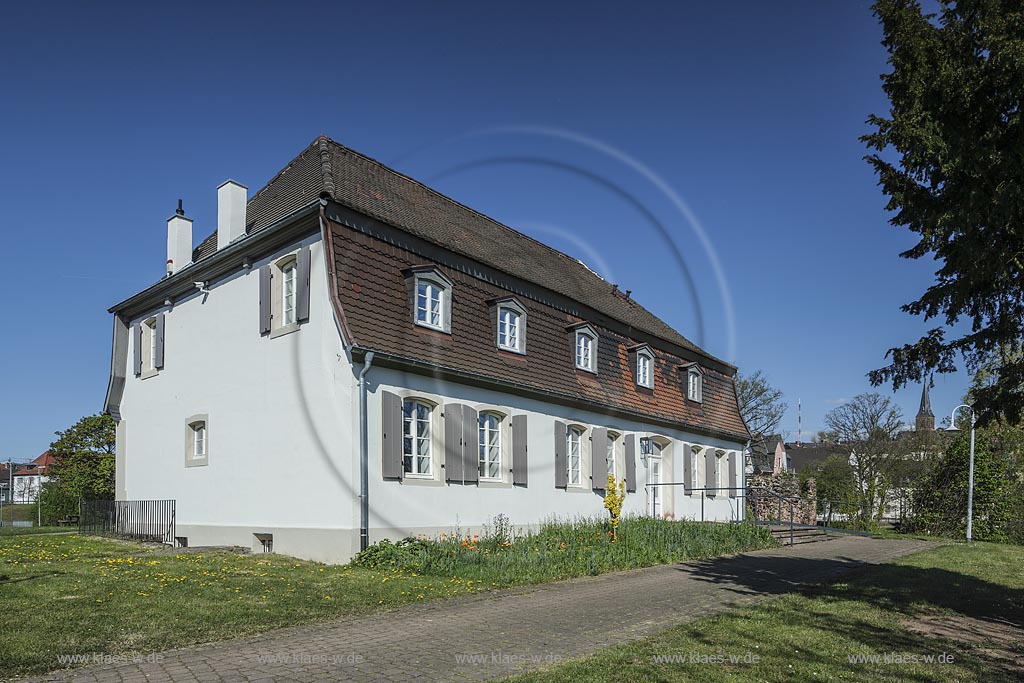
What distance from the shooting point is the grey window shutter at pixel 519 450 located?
17359mm

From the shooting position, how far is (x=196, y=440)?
58.3 feet

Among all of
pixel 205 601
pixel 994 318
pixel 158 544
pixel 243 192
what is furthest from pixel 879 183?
pixel 158 544

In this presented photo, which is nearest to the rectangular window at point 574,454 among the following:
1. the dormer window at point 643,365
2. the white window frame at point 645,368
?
A: the dormer window at point 643,365

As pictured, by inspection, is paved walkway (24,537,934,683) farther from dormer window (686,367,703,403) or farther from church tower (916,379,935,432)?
church tower (916,379,935,432)

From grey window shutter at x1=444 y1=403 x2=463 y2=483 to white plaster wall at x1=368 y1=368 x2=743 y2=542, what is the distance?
141 millimetres

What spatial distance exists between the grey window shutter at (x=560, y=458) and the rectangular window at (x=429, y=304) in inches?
184

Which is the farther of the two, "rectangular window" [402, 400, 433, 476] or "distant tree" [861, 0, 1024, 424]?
"rectangular window" [402, 400, 433, 476]

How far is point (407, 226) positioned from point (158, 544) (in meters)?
9.16

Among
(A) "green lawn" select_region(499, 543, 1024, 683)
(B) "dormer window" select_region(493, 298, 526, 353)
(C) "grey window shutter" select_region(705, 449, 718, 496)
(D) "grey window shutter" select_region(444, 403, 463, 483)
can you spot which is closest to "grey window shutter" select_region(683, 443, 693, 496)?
(C) "grey window shutter" select_region(705, 449, 718, 496)

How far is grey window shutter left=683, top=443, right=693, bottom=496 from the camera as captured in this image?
81.3 feet

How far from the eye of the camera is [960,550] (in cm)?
1988

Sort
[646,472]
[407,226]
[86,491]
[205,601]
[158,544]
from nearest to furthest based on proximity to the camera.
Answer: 1. [205,601]
2. [407,226]
3. [158,544]
4. [646,472]
5. [86,491]

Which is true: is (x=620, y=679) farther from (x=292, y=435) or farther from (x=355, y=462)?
(x=292, y=435)

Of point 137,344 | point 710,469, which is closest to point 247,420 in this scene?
point 137,344
